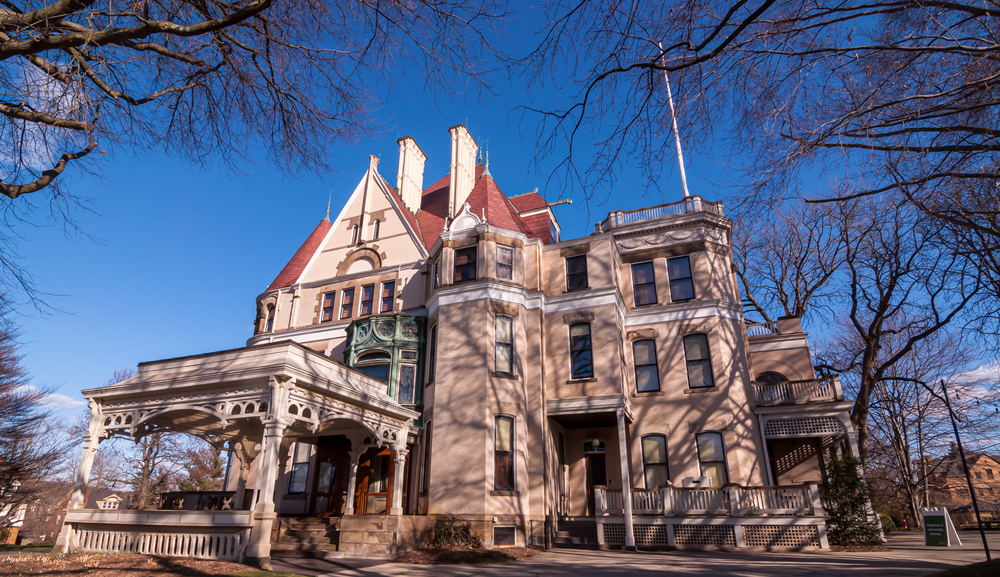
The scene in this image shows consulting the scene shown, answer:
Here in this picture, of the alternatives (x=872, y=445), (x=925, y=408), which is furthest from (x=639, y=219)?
(x=872, y=445)

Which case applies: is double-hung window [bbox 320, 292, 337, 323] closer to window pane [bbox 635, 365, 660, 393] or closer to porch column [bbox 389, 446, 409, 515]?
porch column [bbox 389, 446, 409, 515]

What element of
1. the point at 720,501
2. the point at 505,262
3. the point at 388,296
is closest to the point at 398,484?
the point at 505,262

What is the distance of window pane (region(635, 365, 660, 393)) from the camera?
21.2 m

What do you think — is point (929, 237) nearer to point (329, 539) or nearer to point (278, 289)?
point (329, 539)

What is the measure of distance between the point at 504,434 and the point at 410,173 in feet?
52.8

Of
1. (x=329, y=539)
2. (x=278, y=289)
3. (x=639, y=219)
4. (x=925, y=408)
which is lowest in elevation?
(x=329, y=539)

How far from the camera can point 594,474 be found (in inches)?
856

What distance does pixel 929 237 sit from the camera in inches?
432

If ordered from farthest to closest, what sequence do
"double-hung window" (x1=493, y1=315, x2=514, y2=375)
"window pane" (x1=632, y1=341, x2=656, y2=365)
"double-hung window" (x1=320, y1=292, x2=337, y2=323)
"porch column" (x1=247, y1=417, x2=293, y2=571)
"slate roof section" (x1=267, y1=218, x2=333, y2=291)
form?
1. "slate roof section" (x1=267, y1=218, x2=333, y2=291)
2. "double-hung window" (x1=320, y1=292, x2=337, y2=323)
3. "window pane" (x1=632, y1=341, x2=656, y2=365)
4. "double-hung window" (x1=493, y1=315, x2=514, y2=375)
5. "porch column" (x1=247, y1=417, x2=293, y2=571)

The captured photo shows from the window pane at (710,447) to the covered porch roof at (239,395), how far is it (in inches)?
431

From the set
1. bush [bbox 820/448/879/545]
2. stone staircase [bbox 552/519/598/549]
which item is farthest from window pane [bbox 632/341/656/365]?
bush [bbox 820/448/879/545]

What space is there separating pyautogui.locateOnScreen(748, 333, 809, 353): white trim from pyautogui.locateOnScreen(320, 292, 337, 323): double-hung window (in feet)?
58.8

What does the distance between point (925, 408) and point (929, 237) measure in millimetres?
27993

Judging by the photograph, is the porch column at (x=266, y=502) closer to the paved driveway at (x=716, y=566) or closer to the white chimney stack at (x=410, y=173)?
the paved driveway at (x=716, y=566)
